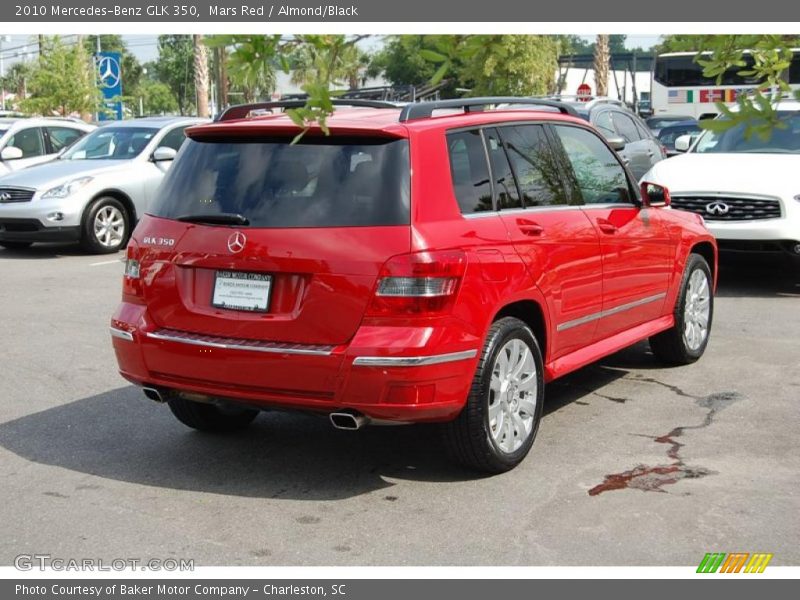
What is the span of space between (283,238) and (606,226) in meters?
2.27

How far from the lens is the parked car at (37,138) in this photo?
18453 millimetres

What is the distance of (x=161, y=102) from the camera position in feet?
414

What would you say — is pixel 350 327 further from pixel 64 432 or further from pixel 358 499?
pixel 64 432

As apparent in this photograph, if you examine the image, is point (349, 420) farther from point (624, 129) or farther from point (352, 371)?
point (624, 129)

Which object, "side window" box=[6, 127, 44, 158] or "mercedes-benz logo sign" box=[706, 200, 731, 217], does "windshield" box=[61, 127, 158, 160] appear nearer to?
"side window" box=[6, 127, 44, 158]

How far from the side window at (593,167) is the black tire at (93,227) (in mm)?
9106

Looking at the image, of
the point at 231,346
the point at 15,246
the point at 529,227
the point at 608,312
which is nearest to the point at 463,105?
the point at 529,227

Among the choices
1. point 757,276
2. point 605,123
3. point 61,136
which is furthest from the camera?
point 61,136

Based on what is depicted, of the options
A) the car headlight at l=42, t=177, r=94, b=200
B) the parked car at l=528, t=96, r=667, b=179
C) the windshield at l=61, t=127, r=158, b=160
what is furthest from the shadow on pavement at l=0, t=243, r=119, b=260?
the parked car at l=528, t=96, r=667, b=179

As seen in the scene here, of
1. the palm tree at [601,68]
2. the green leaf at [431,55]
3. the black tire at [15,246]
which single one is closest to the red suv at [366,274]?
the green leaf at [431,55]

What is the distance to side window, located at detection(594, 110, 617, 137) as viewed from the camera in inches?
582

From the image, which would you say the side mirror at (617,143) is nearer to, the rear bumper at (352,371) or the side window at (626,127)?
the side window at (626,127)

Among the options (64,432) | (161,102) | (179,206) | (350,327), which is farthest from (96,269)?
(161,102)

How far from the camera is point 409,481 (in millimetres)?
5672
